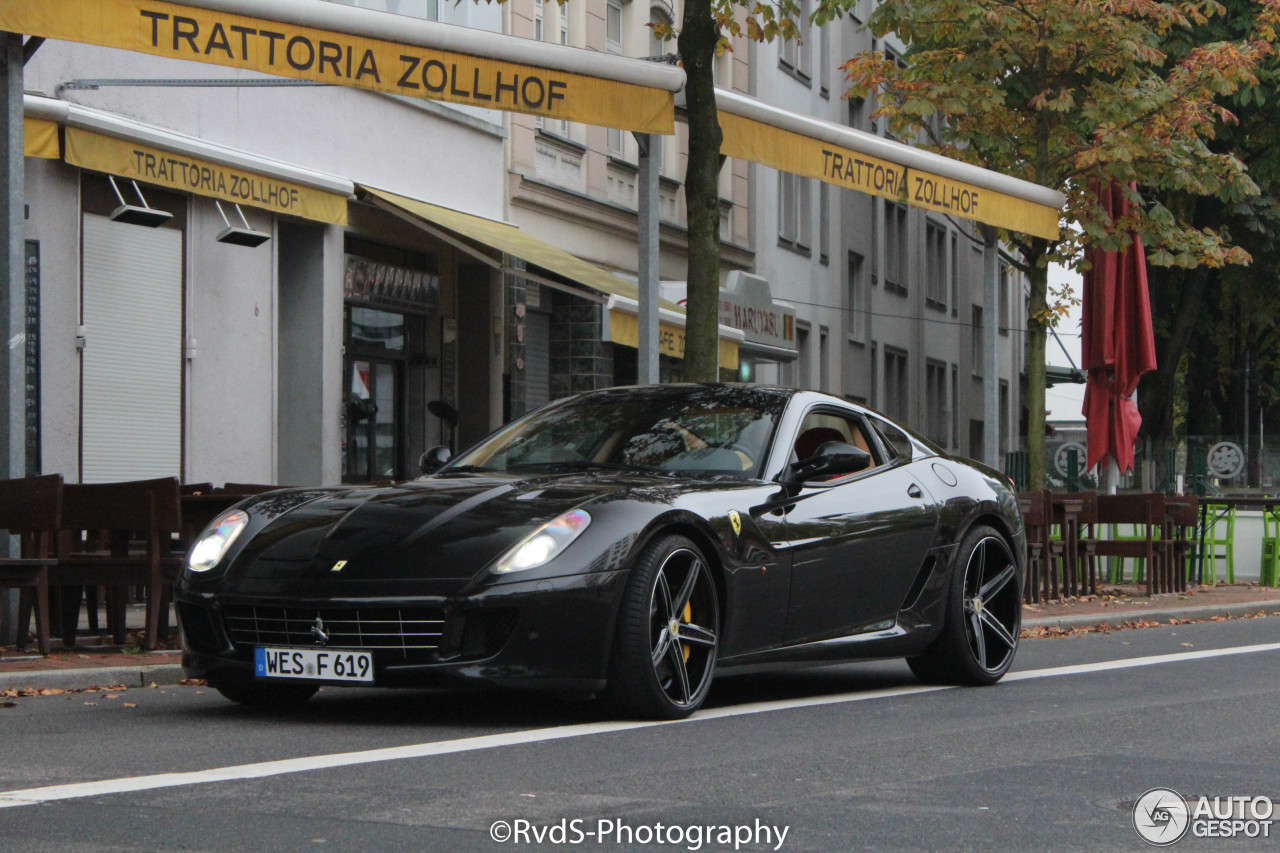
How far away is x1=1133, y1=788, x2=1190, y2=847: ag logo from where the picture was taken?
17.1 feet

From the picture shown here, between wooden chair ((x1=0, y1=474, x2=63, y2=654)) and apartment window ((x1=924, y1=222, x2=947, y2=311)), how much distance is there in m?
36.8

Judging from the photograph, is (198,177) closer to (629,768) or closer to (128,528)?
(128,528)

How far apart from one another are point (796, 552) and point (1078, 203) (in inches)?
582

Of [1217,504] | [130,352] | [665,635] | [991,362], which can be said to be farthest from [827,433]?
[1217,504]

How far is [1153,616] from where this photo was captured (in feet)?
54.8

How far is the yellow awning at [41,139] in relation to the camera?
1546 centimetres

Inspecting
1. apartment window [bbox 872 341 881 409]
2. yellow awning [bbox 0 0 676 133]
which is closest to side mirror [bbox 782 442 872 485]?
yellow awning [bbox 0 0 676 133]

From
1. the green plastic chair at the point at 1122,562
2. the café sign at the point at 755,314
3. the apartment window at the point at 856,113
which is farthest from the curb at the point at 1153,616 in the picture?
the apartment window at the point at 856,113

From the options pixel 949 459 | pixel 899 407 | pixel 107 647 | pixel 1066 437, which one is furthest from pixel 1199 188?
pixel 1066 437

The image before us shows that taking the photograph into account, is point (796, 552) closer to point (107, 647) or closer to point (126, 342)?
point (107, 647)

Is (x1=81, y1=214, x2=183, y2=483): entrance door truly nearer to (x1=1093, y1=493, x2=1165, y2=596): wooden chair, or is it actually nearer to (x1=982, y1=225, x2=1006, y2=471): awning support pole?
(x1=982, y1=225, x2=1006, y2=471): awning support pole

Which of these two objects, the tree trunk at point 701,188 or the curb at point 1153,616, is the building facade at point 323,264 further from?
the tree trunk at point 701,188

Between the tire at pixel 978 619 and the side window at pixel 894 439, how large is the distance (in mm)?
527

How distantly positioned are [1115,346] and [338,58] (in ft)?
40.6
